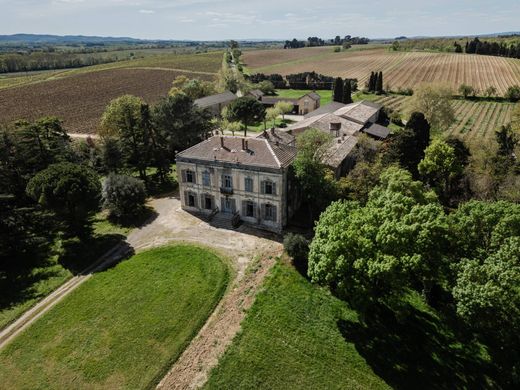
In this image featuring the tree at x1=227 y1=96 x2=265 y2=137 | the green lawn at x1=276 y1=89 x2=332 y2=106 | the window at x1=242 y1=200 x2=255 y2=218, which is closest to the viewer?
the window at x1=242 y1=200 x2=255 y2=218

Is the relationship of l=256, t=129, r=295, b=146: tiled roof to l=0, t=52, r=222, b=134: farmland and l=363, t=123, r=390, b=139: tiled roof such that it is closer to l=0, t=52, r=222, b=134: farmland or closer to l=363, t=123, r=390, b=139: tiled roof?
l=363, t=123, r=390, b=139: tiled roof

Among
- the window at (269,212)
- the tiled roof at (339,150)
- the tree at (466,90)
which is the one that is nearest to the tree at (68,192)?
the window at (269,212)

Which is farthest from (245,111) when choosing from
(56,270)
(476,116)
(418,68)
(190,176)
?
(418,68)

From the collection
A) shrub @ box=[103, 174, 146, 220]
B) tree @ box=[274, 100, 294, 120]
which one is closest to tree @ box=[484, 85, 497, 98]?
tree @ box=[274, 100, 294, 120]

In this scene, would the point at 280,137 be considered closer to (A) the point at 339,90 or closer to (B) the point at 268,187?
(B) the point at 268,187

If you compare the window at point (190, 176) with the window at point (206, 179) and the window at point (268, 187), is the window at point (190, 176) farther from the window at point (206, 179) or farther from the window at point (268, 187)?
the window at point (268, 187)

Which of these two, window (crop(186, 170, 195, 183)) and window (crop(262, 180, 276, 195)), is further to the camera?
window (crop(186, 170, 195, 183))

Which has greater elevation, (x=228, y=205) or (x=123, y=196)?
(x=123, y=196)
